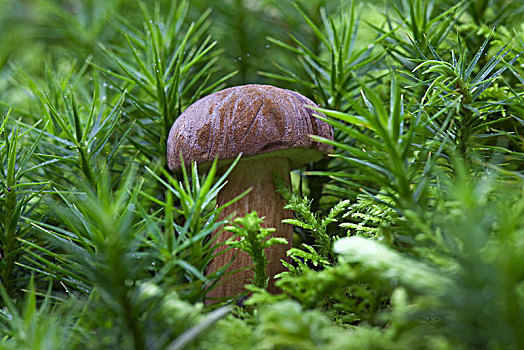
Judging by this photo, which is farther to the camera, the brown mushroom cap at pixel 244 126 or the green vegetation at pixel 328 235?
the brown mushroom cap at pixel 244 126

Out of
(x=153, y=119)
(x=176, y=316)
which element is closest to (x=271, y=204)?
(x=153, y=119)

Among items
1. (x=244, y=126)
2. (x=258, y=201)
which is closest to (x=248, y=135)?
(x=244, y=126)

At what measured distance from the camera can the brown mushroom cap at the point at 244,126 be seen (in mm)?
733

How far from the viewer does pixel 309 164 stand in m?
1.00

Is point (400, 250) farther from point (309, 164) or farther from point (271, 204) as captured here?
point (309, 164)

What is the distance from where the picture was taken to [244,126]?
734 millimetres

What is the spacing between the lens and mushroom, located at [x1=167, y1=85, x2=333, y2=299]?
0.73m

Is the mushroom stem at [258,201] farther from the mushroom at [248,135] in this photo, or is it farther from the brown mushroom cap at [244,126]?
the brown mushroom cap at [244,126]

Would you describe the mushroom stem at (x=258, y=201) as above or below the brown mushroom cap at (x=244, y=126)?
below

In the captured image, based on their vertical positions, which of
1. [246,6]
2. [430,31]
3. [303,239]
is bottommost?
[303,239]

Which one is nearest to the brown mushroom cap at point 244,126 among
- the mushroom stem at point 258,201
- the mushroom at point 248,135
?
the mushroom at point 248,135

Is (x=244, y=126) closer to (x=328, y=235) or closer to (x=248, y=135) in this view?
(x=248, y=135)

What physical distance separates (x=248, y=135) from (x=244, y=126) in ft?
0.06

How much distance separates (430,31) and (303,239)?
566 mm
